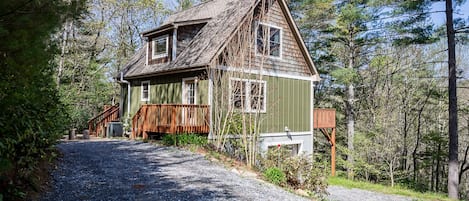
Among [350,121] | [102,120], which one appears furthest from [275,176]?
[350,121]

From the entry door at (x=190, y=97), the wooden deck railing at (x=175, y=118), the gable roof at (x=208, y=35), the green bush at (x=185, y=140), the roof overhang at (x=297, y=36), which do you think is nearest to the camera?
the green bush at (x=185, y=140)

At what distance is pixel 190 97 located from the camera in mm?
12305

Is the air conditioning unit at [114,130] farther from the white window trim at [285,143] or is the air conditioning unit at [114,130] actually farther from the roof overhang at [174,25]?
the white window trim at [285,143]

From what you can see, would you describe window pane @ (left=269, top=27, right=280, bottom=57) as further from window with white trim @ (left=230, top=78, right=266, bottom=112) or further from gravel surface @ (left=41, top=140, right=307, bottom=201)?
gravel surface @ (left=41, top=140, right=307, bottom=201)

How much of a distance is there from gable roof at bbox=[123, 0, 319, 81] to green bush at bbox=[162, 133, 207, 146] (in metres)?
2.26

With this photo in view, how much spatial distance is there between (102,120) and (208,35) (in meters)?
7.04

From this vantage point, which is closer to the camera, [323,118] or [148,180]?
[148,180]

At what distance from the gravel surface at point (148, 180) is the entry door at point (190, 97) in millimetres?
1972

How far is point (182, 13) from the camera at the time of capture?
16.0 metres

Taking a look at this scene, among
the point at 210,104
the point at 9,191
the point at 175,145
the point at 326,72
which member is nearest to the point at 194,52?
the point at 210,104

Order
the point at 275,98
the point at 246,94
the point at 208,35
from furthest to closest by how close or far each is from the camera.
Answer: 1. the point at 275,98
2. the point at 208,35
3. the point at 246,94

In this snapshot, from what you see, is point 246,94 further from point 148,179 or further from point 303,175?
point 148,179

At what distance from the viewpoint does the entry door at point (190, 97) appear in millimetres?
10930

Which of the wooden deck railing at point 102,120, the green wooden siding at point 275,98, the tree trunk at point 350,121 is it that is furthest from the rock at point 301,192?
the wooden deck railing at point 102,120
